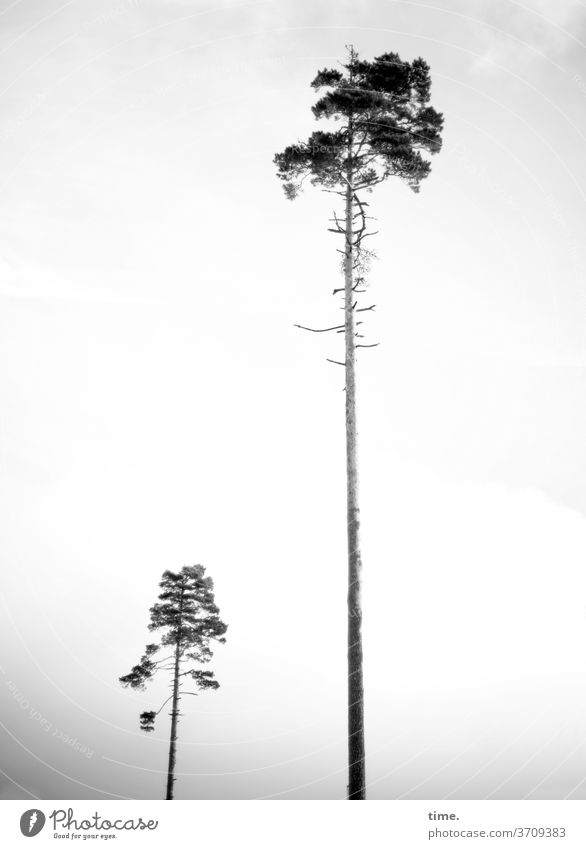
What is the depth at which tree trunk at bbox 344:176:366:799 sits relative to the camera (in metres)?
8.04

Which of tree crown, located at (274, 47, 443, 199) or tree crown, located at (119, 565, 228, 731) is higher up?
tree crown, located at (274, 47, 443, 199)

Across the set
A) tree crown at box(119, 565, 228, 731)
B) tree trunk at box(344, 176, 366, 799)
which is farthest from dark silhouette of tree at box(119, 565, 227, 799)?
tree trunk at box(344, 176, 366, 799)

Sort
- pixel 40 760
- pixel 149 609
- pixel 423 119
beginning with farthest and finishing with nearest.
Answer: pixel 40 760
pixel 149 609
pixel 423 119

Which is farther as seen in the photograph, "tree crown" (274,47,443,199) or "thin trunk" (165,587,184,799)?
"thin trunk" (165,587,184,799)

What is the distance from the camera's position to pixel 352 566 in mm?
8672

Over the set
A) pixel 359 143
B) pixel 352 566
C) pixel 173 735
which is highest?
pixel 359 143

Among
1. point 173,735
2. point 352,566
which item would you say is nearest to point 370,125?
point 352,566

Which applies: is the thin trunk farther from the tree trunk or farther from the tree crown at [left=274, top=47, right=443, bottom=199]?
the tree crown at [left=274, top=47, right=443, bottom=199]

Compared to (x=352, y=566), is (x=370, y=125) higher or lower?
higher

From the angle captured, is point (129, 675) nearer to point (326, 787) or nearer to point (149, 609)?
point (149, 609)

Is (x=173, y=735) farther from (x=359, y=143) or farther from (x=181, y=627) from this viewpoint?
(x=359, y=143)
